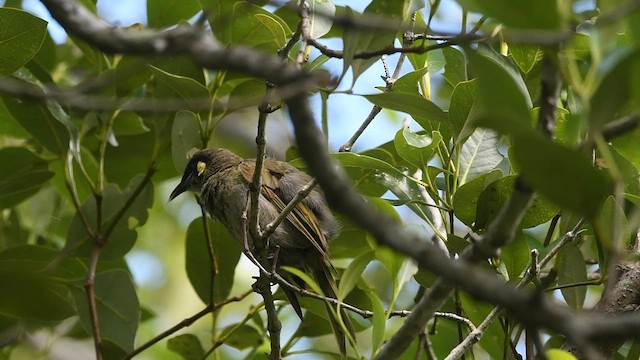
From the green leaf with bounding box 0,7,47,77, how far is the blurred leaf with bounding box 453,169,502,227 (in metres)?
1.80

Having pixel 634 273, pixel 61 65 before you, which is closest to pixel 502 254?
pixel 634 273

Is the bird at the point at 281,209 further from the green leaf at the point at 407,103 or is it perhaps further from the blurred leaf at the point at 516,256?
the green leaf at the point at 407,103

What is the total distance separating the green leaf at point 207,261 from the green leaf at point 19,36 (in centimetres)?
120

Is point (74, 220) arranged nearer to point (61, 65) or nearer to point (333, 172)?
point (61, 65)

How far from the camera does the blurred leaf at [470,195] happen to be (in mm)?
3184

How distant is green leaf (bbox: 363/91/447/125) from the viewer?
2667mm

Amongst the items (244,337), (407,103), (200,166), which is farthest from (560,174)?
(200,166)

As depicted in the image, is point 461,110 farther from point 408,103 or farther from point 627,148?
point 627,148

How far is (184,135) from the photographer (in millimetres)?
4051

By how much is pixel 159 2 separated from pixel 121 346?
166 centimetres

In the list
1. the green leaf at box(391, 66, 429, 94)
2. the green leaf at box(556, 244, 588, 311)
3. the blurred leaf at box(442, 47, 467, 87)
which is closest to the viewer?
the green leaf at box(556, 244, 588, 311)

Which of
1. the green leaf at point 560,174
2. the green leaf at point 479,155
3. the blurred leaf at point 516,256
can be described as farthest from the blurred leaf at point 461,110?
the green leaf at point 560,174

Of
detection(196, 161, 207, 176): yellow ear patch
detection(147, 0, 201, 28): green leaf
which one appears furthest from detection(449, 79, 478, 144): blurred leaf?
detection(196, 161, 207, 176): yellow ear patch

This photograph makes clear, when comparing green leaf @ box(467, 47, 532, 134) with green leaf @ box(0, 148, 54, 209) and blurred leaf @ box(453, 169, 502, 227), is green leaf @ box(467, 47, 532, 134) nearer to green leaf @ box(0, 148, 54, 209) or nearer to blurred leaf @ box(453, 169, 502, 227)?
blurred leaf @ box(453, 169, 502, 227)
